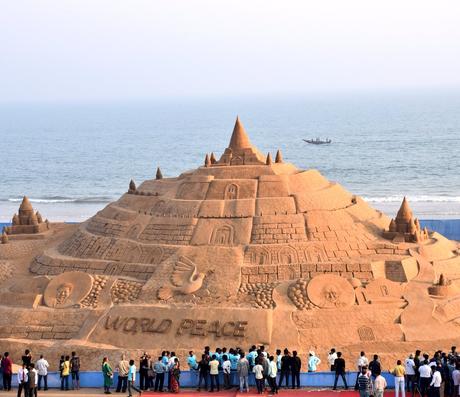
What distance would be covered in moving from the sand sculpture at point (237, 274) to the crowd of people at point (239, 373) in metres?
4.94

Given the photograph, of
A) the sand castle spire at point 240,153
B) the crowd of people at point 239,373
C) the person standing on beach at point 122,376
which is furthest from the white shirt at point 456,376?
the sand castle spire at point 240,153

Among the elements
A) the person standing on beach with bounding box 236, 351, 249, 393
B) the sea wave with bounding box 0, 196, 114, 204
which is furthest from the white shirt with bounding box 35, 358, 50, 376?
the sea wave with bounding box 0, 196, 114, 204

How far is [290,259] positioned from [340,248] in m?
2.25

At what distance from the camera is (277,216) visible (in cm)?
3891

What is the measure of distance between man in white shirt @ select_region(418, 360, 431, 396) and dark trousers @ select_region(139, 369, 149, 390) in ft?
26.1

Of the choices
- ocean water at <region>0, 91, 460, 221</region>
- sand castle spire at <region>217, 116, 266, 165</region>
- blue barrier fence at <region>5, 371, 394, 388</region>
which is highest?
ocean water at <region>0, 91, 460, 221</region>

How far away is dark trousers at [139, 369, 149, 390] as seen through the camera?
28516 mm

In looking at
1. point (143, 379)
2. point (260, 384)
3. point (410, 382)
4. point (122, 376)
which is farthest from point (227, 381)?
point (410, 382)

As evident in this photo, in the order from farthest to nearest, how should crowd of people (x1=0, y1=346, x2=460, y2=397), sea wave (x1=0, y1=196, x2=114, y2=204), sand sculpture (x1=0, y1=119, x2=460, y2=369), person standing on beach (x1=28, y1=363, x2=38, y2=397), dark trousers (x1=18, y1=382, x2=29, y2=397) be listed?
sea wave (x1=0, y1=196, x2=114, y2=204)
sand sculpture (x1=0, y1=119, x2=460, y2=369)
dark trousers (x1=18, y1=382, x2=29, y2=397)
person standing on beach (x1=28, y1=363, x2=38, y2=397)
crowd of people (x1=0, y1=346, x2=460, y2=397)

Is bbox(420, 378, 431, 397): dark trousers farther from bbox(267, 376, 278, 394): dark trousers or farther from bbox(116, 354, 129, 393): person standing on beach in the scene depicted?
bbox(116, 354, 129, 393): person standing on beach

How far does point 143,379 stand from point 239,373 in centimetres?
301

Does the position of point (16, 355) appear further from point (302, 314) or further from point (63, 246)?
point (302, 314)

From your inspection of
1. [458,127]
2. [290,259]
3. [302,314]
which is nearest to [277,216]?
[290,259]

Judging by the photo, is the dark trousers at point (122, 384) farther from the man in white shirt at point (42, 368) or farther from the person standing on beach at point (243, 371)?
the person standing on beach at point (243, 371)
